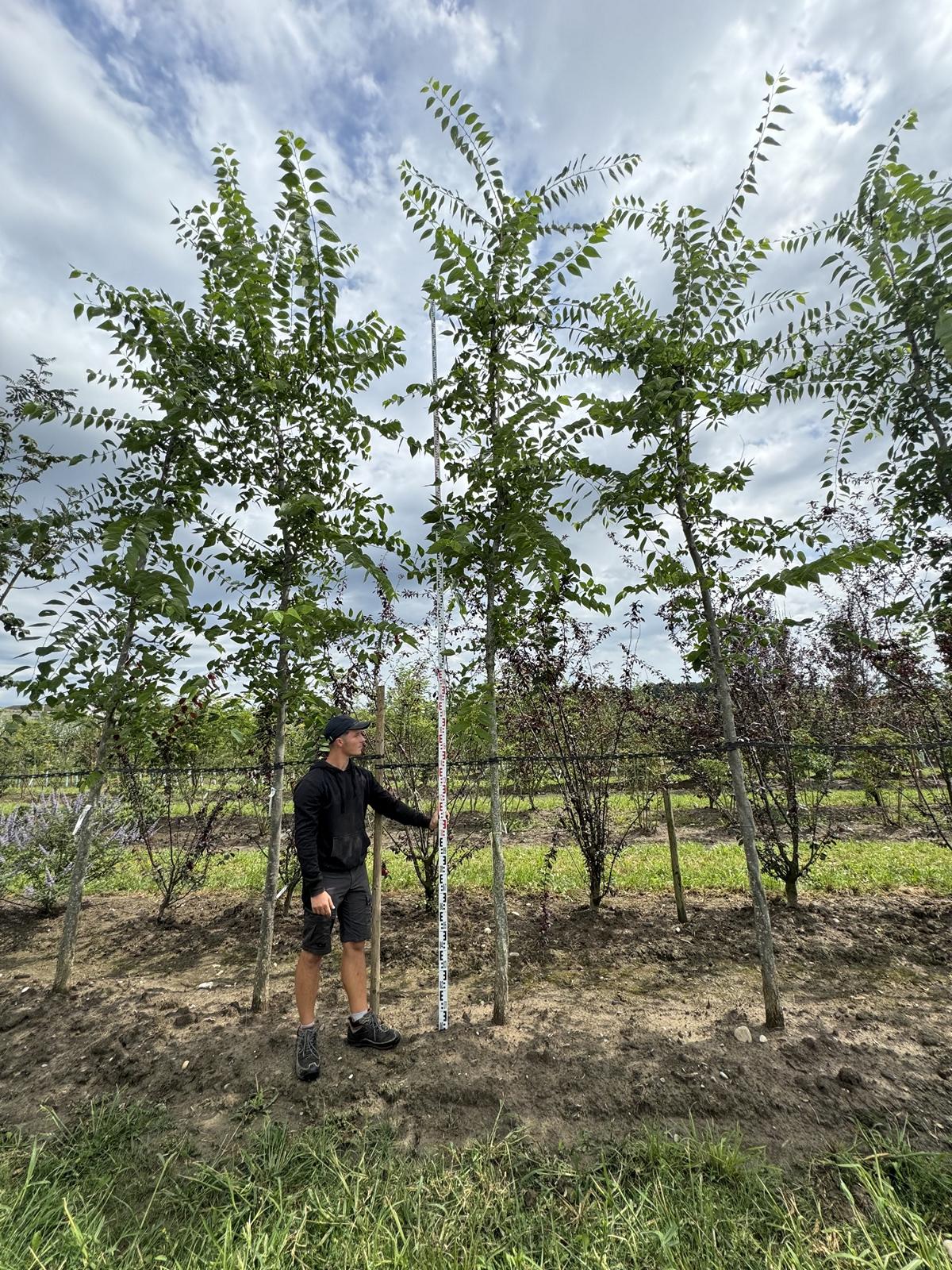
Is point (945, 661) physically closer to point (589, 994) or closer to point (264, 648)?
point (589, 994)

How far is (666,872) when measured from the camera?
731 cm

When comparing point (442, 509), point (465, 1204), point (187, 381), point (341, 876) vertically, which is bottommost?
point (465, 1204)

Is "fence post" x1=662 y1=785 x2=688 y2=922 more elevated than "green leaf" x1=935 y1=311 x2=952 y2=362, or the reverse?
"green leaf" x1=935 y1=311 x2=952 y2=362

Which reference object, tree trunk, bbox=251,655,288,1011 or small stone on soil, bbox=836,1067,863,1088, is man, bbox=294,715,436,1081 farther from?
small stone on soil, bbox=836,1067,863,1088

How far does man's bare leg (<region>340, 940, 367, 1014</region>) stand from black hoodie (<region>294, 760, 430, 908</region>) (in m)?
0.47

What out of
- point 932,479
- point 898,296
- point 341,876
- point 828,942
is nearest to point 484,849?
point 828,942

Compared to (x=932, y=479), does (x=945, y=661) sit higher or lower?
lower

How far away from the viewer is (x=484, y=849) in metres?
9.91

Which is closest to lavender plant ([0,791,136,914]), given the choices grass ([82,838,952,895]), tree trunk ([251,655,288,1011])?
grass ([82,838,952,895])

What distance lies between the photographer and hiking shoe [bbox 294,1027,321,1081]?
307 cm

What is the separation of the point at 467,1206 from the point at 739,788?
2.48 metres

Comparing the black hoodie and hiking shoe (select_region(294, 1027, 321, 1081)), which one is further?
the black hoodie

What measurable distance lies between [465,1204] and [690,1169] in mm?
925

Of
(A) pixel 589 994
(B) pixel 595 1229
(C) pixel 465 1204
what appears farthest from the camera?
(A) pixel 589 994
